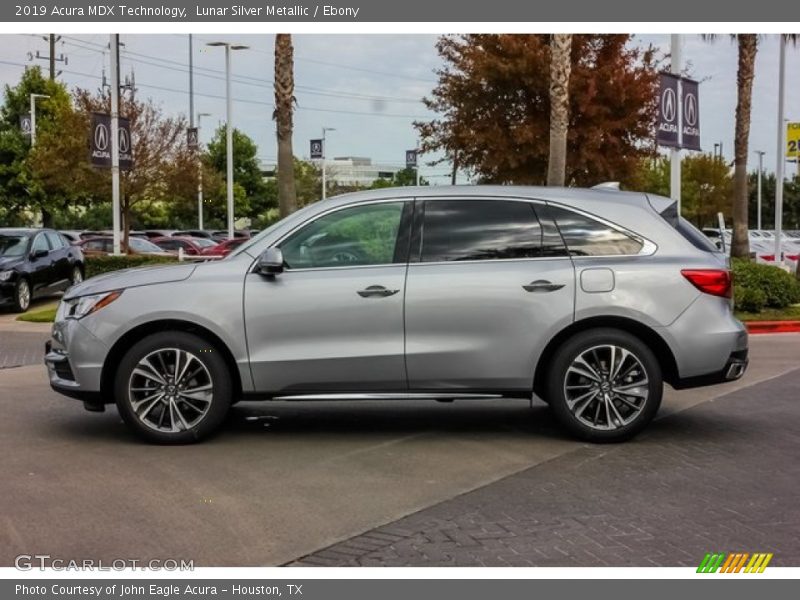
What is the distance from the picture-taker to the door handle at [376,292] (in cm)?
681

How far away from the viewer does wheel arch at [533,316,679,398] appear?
6934 mm

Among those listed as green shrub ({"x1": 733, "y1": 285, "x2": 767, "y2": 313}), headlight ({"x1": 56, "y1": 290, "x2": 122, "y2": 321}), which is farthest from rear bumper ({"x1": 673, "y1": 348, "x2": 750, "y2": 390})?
green shrub ({"x1": 733, "y1": 285, "x2": 767, "y2": 313})

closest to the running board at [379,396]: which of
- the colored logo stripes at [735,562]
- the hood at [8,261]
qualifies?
the colored logo stripes at [735,562]

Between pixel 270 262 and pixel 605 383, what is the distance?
8.18ft

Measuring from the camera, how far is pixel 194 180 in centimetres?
2856

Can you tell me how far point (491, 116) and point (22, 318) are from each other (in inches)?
599

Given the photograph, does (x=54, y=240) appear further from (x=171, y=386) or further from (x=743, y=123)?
(x=743, y=123)

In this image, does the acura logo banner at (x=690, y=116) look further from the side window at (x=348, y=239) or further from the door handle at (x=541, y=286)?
the side window at (x=348, y=239)

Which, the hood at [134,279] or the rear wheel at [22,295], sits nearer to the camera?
the hood at [134,279]

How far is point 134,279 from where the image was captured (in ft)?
23.2

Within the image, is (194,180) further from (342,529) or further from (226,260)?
(342,529)

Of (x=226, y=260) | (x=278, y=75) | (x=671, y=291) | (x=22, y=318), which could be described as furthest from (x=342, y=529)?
(x=278, y=75)

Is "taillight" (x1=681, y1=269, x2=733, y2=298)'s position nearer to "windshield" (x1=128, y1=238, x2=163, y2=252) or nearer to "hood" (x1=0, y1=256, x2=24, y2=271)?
"hood" (x1=0, y1=256, x2=24, y2=271)

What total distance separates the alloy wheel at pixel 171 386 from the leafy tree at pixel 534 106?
2069cm
